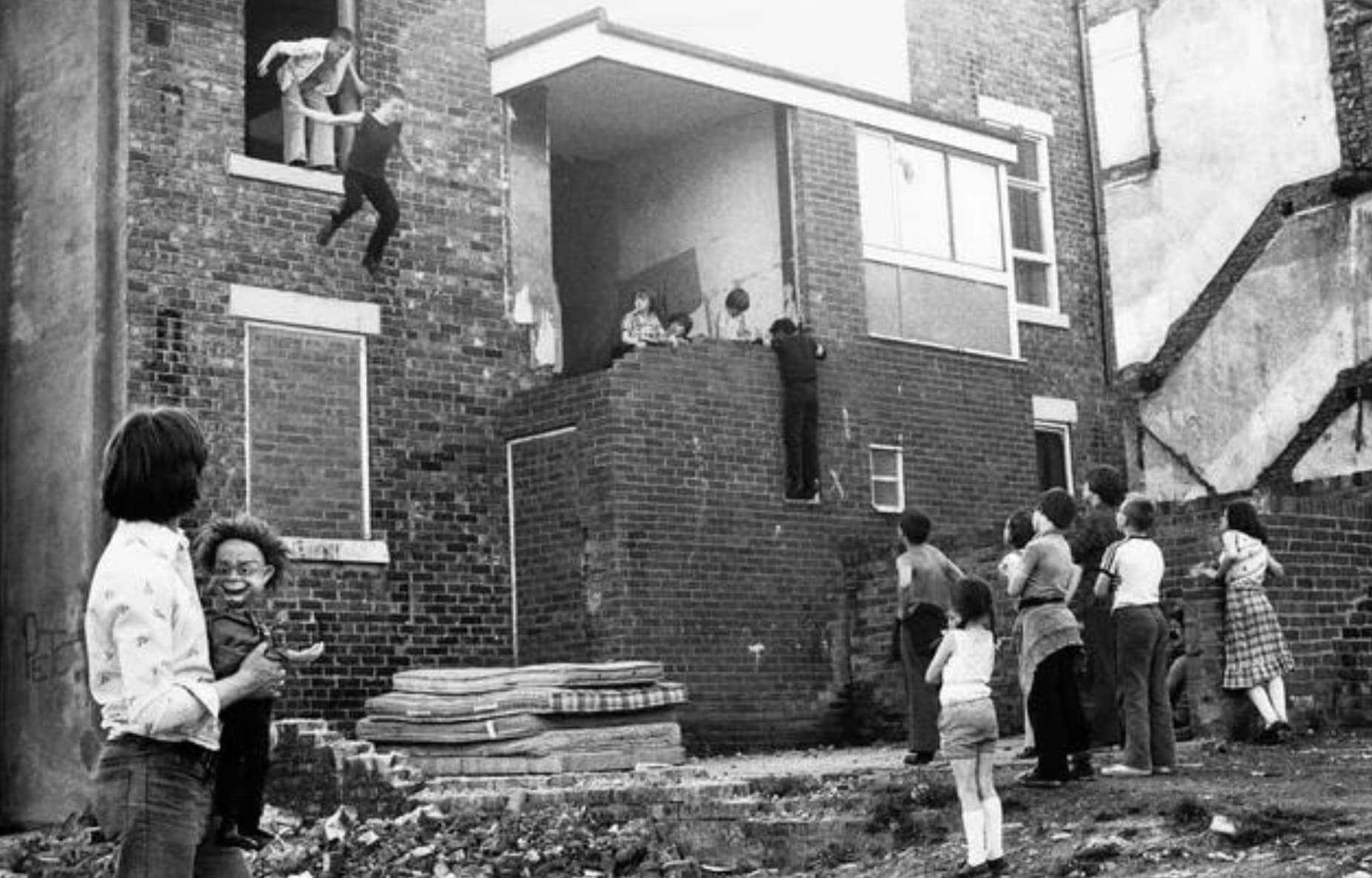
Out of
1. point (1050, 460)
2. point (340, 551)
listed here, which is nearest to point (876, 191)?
point (1050, 460)

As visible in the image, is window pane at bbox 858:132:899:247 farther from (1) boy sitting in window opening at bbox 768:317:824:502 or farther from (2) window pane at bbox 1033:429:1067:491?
(2) window pane at bbox 1033:429:1067:491

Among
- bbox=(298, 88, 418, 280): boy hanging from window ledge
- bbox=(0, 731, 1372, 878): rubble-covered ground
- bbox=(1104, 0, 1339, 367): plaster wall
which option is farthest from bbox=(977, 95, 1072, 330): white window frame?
bbox=(0, 731, 1372, 878): rubble-covered ground

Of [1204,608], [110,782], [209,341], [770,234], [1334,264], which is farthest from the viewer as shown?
[1334,264]

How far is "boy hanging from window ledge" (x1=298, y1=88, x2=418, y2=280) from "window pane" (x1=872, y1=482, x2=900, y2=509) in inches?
198

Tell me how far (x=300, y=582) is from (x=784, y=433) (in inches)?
175

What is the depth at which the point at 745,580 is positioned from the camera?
16406 mm

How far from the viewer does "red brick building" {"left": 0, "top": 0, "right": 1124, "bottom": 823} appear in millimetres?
14930

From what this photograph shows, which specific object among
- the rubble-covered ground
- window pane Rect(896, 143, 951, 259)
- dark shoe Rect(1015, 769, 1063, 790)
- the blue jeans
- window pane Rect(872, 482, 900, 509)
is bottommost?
the rubble-covered ground

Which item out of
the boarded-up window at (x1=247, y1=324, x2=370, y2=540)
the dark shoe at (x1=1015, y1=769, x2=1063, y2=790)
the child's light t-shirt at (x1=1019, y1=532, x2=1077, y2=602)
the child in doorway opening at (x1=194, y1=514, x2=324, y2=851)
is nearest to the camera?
the child in doorway opening at (x1=194, y1=514, x2=324, y2=851)

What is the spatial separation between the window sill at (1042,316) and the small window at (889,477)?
2570 mm

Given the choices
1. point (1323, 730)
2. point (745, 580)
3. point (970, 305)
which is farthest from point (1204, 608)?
point (970, 305)

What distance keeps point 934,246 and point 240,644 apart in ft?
44.5

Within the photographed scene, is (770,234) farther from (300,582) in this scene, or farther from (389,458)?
(300,582)

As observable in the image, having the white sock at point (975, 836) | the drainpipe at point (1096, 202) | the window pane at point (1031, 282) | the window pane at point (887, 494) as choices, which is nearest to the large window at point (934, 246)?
the window pane at point (1031, 282)
